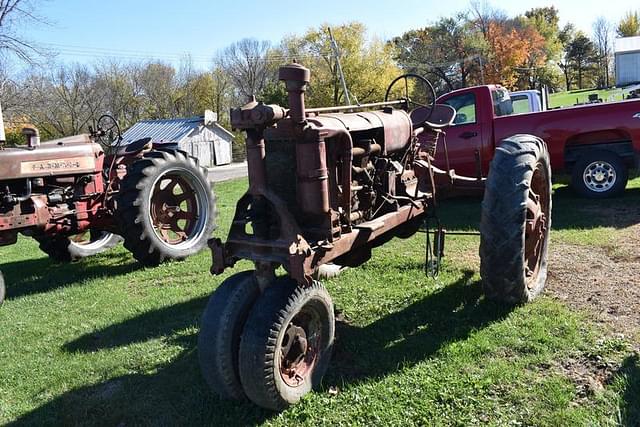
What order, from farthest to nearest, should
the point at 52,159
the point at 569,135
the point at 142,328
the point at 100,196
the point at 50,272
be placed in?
the point at 569,135
the point at 50,272
the point at 100,196
the point at 52,159
the point at 142,328

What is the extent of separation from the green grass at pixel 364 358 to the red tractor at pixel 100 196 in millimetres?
879

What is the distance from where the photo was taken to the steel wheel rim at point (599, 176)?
845cm

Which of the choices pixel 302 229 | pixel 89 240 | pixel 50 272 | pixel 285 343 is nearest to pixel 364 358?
pixel 285 343

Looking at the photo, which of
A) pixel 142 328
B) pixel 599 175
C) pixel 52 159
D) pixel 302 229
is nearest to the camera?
pixel 302 229

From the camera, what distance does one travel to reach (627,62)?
1748 inches

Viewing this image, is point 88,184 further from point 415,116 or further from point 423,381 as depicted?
point 423,381

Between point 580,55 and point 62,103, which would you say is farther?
point 580,55

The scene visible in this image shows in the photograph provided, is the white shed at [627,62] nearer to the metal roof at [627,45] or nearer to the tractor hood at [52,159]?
the metal roof at [627,45]

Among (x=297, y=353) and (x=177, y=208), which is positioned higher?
(x=177, y=208)

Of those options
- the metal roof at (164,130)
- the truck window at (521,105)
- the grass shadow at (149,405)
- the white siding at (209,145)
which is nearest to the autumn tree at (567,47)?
the white siding at (209,145)

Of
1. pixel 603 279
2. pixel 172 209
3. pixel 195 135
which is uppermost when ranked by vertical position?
pixel 195 135

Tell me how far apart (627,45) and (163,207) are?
48.8 meters

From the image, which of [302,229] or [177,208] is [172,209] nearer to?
[177,208]

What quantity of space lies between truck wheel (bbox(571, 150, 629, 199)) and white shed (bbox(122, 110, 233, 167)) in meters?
27.5
